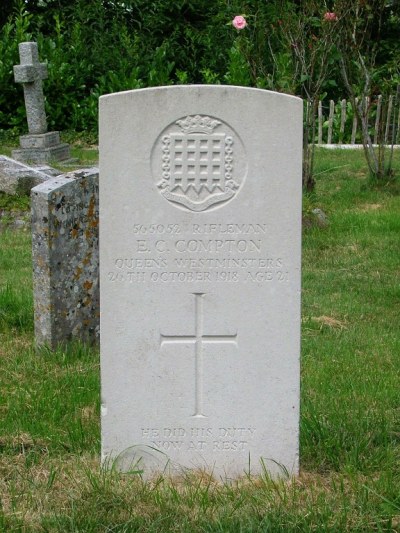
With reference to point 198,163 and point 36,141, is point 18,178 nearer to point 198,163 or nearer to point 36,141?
point 36,141

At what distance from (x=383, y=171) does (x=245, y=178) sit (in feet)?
27.4

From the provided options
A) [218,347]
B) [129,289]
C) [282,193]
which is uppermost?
[282,193]

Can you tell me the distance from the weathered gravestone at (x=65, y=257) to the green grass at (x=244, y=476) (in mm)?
182

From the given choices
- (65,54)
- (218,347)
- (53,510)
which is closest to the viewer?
(53,510)

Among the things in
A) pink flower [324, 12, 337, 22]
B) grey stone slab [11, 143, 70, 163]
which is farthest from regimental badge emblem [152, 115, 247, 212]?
grey stone slab [11, 143, 70, 163]

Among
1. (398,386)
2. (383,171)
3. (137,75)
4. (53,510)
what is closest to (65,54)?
(137,75)

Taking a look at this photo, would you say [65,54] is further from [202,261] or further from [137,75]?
[202,261]

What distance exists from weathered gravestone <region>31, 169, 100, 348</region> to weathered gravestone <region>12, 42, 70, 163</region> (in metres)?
8.38

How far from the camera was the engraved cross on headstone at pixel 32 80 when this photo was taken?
14164mm

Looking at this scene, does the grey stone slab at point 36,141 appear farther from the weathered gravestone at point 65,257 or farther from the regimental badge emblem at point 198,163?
the regimental badge emblem at point 198,163

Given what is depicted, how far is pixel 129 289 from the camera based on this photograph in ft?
12.7

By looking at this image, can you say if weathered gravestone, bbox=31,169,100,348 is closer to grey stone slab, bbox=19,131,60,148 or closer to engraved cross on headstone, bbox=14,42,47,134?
grey stone slab, bbox=19,131,60,148

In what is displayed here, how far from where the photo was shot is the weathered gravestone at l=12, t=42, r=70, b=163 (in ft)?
46.2

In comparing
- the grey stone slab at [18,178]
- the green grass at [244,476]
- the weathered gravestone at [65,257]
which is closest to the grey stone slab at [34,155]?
the grey stone slab at [18,178]
